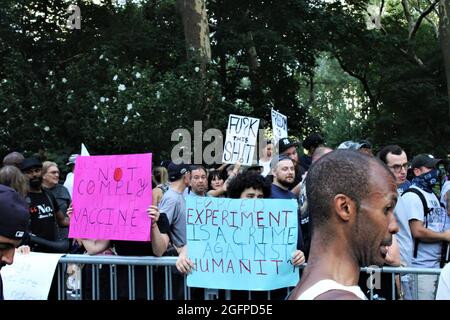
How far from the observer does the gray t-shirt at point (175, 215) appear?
19.4 ft

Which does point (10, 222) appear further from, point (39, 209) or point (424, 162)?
point (424, 162)

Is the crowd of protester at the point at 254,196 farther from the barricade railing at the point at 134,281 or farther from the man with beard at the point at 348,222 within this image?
the man with beard at the point at 348,222

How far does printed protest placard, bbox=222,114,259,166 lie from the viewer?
8883mm

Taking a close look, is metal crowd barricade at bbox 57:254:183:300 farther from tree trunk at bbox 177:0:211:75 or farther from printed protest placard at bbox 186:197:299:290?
tree trunk at bbox 177:0:211:75

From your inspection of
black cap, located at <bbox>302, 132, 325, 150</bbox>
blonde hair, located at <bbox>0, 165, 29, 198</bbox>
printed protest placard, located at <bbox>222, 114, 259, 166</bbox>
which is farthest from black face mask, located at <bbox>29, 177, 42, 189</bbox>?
black cap, located at <bbox>302, 132, 325, 150</bbox>

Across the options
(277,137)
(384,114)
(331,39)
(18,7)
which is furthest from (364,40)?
(277,137)

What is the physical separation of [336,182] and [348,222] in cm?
14

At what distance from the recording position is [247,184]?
5145mm

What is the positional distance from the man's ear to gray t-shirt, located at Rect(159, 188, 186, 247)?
394 centimetres

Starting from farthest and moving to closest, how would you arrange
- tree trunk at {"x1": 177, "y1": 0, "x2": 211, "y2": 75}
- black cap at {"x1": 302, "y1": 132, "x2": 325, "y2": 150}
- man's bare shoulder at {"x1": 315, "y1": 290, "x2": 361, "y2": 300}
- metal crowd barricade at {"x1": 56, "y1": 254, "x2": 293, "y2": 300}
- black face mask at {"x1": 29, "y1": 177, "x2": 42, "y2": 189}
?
tree trunk at {"x1": 177, "y1": 0, "x2": 211, "y2": 75} → black cap at {"x1": 302, "y1": 132, "x2": 325, "y2": 150} → black face mask at {"x1": 29, "y1": 177, "x2": 42, "y2": 189} → metal crowd barricade at {"x1": 56, "y1": 254, "x2": 293, "y2": 300} → man's bare shoulder at {"x1": 315, "y1": 290, "x2": 361, "y2": 300}

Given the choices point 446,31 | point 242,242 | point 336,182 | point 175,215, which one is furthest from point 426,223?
point 446,31

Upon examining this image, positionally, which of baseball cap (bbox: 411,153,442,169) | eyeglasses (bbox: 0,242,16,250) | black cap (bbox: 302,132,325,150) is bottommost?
eyeglasses (bbox: 0,242,16,250)

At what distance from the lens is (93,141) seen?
50.7ft

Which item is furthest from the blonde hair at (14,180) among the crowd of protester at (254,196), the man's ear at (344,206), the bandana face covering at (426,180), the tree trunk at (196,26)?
the tree trunk at (196,26)
